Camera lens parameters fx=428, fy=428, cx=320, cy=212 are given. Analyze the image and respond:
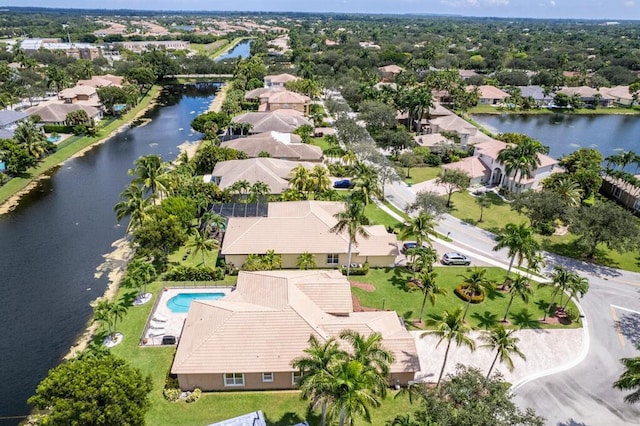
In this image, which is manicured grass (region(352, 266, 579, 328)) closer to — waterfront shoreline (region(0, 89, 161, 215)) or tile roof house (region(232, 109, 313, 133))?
waterfront shoreline (region(0, 89, 161, 215))

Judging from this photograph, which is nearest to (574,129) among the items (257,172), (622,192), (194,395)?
(622,192)

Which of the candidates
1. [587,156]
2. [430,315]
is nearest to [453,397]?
[430,315]

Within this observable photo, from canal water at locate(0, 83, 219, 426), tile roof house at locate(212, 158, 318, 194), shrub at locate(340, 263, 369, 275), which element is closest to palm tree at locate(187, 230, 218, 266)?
canal water at locate(0, 83, 219, 426)

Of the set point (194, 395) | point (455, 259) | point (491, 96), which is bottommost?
point (194, 395)

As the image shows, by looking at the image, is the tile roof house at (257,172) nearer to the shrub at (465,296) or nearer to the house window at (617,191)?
the shrub at (465,296)

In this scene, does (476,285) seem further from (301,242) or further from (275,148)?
(275,148)

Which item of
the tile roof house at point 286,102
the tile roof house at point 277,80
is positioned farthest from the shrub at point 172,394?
the tile roof house at point 277,80

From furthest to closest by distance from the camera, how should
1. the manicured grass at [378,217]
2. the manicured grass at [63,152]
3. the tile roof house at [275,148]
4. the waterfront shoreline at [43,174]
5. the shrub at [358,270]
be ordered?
1. the tile roof house at [275,148]
2. the manicured grass at [63,152]
3. the waterfront shoreline at [43,174]
4. the manicured grass at [378,217]
5. the shrub at [358,270]
